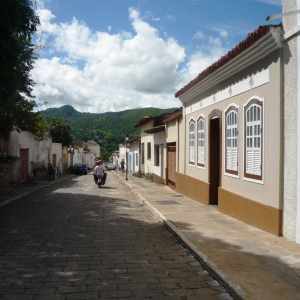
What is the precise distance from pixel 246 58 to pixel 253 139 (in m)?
1.95

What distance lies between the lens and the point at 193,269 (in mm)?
4879

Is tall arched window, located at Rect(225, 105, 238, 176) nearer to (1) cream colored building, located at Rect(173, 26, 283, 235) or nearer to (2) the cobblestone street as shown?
(1) cream colored building, located at Rect(173, 26, 283, 235)

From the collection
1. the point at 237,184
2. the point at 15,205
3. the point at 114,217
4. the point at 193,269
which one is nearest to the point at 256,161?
the point at 237,184

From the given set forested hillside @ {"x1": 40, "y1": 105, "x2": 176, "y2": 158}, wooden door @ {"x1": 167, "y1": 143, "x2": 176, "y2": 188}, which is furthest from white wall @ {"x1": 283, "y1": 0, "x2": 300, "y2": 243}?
forested hillside @ {"x1": 40, "y1": 105, "x2": 176, "y2": 158}

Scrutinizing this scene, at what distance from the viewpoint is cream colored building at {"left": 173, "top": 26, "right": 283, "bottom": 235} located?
6504 mm

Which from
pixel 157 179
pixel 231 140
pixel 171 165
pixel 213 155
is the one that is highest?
pixel 231 140

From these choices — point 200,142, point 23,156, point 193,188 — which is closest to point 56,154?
point 23,156

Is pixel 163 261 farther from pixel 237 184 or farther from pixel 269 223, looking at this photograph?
pixel 237 184

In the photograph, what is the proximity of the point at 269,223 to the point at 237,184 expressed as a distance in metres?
1.89

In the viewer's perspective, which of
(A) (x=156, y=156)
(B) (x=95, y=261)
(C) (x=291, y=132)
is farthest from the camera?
(A) (x=156, y=156)

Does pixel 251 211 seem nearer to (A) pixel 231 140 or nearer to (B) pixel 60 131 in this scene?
(A) pixel 231 140

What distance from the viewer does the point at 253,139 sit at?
7.53 m

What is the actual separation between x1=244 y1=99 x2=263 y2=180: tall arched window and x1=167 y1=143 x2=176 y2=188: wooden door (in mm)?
8853

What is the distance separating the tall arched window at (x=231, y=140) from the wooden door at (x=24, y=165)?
13.5 meters
